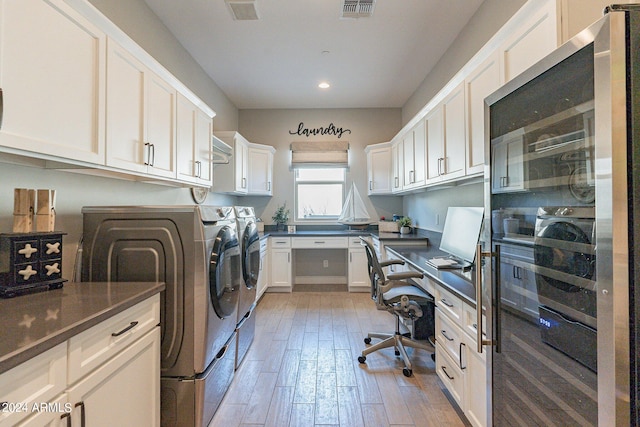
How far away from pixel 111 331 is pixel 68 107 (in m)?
0.95

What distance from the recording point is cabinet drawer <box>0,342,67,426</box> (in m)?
0.75

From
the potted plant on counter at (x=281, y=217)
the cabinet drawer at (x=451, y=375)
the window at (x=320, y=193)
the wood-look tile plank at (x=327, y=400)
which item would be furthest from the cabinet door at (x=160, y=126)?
the window at (x=320, y=193)

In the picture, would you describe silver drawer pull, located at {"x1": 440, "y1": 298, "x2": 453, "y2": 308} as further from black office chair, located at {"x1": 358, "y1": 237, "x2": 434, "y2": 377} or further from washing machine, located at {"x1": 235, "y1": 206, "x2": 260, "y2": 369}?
washing machine, located at {"x1": 235, "y1": 206, "x2": 260, "y2": 369}

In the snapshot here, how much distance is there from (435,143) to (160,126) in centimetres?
224

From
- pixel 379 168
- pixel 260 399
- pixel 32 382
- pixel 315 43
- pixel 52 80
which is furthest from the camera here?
pixel 379 168

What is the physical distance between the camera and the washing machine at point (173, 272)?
1.68 metres

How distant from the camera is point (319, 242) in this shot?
182 inches

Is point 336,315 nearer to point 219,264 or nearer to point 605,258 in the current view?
point 219,264

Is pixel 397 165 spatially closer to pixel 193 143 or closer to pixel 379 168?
pixel 379 168

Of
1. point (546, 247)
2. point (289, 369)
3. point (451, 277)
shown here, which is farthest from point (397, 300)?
point (546, 247)

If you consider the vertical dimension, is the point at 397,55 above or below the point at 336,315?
above

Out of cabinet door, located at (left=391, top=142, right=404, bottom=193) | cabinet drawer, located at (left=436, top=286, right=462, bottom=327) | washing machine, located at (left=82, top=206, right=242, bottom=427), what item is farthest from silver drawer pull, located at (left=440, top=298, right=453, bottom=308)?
cabinet door, located at (left=391, top=142, right=404, bottom=193)

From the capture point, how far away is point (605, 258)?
678 mm

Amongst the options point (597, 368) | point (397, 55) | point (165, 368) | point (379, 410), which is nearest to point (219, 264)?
point (165, 368)
